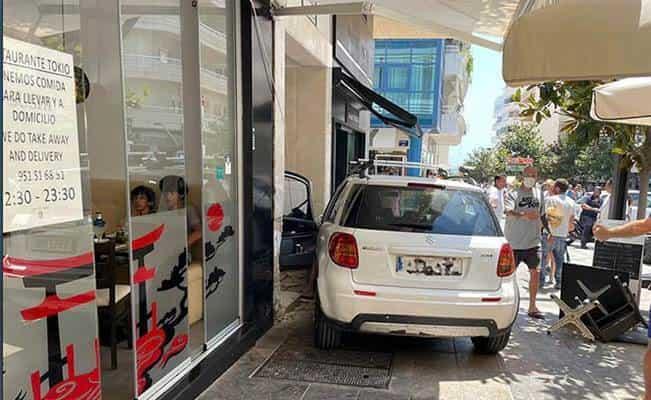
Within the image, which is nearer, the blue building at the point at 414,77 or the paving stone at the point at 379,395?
the paving stone at the point at 379,395

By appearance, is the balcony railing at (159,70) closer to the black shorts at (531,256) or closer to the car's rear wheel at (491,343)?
the car's rear wheel at (491,343)

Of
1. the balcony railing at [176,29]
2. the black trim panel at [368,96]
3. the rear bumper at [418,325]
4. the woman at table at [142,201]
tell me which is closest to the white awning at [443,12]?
the balcony railing at [176,29]

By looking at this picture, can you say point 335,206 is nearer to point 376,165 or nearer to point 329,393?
point 329,393

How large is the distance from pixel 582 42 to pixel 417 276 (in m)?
2.28

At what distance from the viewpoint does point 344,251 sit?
4371 mm

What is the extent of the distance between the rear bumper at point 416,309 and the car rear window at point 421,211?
1.73ft

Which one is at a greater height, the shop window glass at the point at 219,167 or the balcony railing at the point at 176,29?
the balcony railing at the point at 176,29

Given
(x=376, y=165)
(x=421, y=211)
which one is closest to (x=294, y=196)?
(x=376, y=165)

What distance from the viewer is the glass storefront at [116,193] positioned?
2324 millimetres

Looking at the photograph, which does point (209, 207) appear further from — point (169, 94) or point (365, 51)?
point (365, 51)

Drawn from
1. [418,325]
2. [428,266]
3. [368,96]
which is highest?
[368,96]

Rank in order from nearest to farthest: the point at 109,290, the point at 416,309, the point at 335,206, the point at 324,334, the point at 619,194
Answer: the point at 109,290
the point at 416,309
the point at 324,334
the point at 335,206
the point at 619,194

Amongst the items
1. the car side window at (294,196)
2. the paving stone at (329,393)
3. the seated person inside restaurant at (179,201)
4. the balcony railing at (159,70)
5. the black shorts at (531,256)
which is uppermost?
the balcony railing at (159,70)

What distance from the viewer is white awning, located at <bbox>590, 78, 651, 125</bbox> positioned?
12.4 ft
